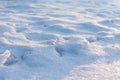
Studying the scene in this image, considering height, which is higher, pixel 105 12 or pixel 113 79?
pixel 113 79

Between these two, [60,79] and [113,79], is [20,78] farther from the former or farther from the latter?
[113,79]

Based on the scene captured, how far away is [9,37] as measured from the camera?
119 inches

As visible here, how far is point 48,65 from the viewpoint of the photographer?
7.63 ft

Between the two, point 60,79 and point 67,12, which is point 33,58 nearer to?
point 60,79

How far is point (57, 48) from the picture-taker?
268 centimetres

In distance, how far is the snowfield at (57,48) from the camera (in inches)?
86.7

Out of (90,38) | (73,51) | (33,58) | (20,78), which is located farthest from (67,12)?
(20,78)

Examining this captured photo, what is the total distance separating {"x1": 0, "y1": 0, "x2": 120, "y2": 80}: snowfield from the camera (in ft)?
7.23

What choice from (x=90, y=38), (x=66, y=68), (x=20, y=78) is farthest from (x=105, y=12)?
(x=20, y=78)

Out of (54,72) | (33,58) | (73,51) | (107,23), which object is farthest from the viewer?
(107,23)

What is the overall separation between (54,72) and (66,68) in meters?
0.15

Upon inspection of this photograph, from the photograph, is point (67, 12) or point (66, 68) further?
point (67, 12)

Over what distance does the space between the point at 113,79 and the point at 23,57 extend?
96 centimetres

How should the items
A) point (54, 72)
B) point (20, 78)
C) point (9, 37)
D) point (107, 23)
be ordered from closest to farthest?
point (20, 78), point (54, 72), point (9, 37), point (107, 23)
